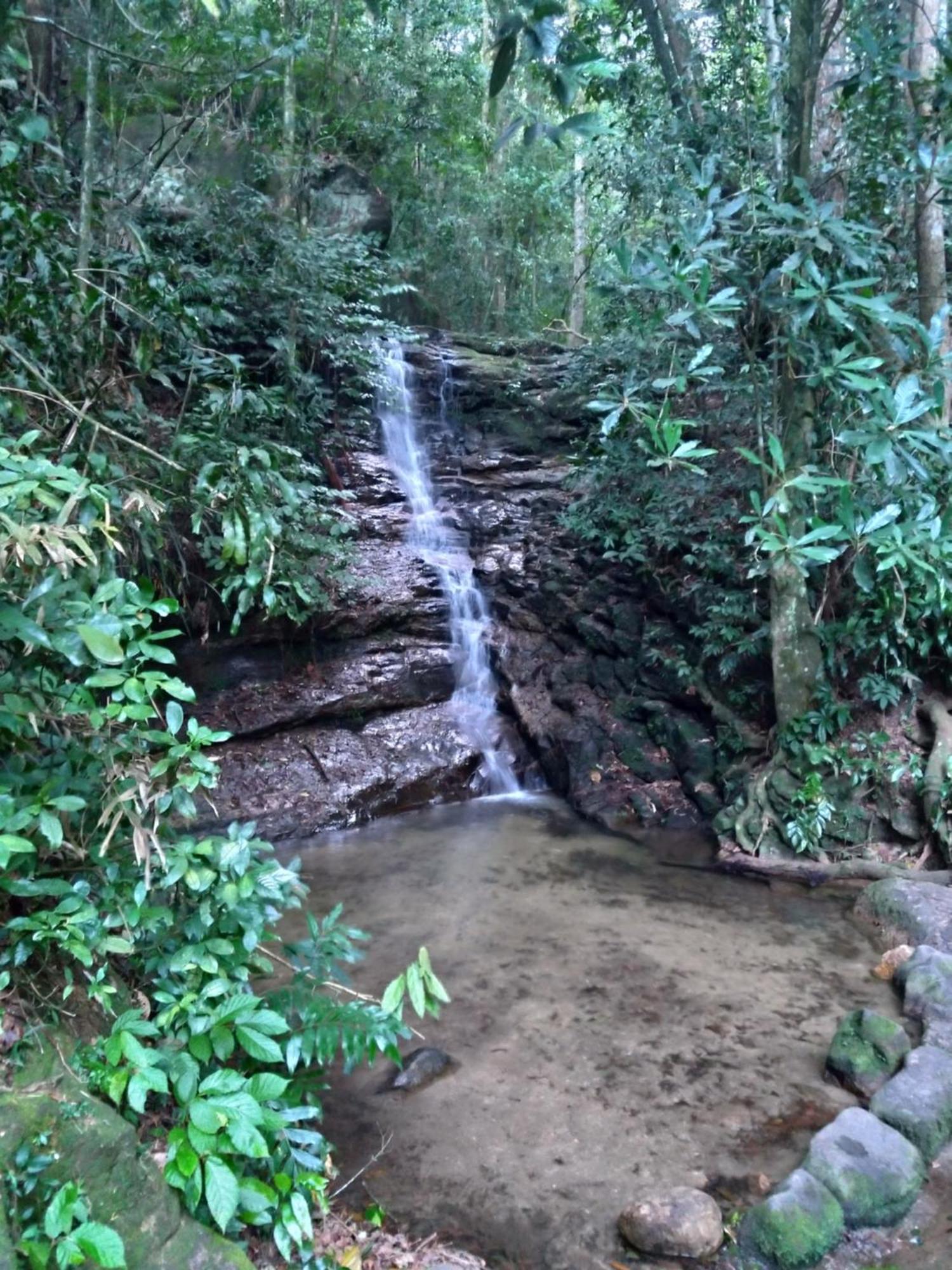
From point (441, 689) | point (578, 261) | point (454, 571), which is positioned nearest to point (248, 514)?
point (441, 689)

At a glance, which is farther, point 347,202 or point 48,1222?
point 347,202

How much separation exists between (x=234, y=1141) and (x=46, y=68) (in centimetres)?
875

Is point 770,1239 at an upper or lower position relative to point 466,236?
lower

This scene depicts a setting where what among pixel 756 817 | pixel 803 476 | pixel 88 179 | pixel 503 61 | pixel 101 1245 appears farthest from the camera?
pixel 756 817

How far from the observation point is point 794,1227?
291 centimetres

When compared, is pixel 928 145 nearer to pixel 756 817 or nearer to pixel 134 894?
pixel 756 817

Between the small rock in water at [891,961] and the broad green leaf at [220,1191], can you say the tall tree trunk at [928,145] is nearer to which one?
the small rock in water at [891,961]

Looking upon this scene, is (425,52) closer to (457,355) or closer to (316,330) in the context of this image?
(457,355)

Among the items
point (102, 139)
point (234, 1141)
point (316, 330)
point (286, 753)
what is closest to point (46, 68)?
point (102, 139)

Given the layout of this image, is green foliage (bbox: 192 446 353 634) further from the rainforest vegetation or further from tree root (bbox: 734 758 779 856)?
tree root (bbox: 734 758 779 856)

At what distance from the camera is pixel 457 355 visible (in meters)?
13.0

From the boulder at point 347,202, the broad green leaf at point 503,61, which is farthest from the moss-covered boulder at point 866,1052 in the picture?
the boulder at point 347,202

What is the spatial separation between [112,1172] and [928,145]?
692 cm

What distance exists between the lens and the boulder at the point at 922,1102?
11.0 ft
